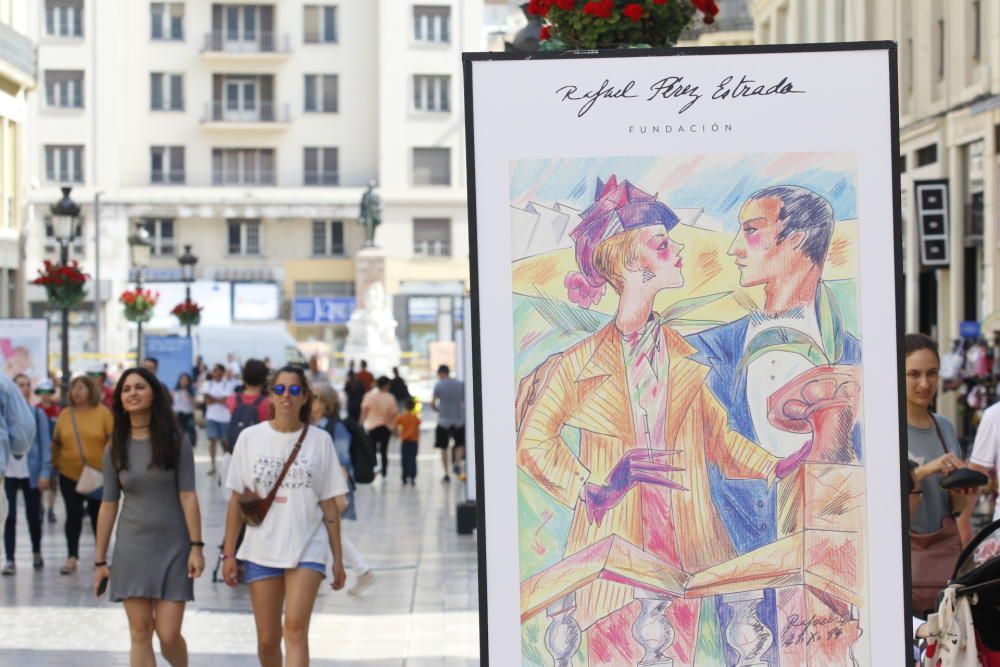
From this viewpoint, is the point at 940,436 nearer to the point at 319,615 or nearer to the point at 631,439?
the point at 631,439

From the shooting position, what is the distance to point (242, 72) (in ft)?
254

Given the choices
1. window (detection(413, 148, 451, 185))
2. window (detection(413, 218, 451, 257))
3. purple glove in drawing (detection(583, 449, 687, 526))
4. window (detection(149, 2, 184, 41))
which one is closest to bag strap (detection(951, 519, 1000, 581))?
purple glove in drawing (detection(583, 449, 687, 526))

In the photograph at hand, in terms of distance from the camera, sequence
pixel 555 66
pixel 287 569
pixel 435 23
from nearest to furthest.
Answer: pixel 555 66, pixel 287 569, pixel 435 23

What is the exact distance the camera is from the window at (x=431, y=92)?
7600cm

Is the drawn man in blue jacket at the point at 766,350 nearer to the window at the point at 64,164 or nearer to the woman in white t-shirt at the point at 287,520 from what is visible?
the woman in white t-shirt at the point at 287,520

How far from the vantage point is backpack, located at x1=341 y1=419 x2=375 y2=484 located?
13117 mm

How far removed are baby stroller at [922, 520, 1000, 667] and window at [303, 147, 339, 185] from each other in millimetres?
73029

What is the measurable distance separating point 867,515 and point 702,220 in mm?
823

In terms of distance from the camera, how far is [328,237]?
78125mm

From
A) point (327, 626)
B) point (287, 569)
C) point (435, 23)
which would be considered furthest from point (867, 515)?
point (435, 23)

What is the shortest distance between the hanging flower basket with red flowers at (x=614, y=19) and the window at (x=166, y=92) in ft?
232

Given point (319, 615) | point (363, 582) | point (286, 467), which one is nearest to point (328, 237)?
point (363, 582)

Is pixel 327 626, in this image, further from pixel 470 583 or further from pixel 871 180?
pixel 871 180
